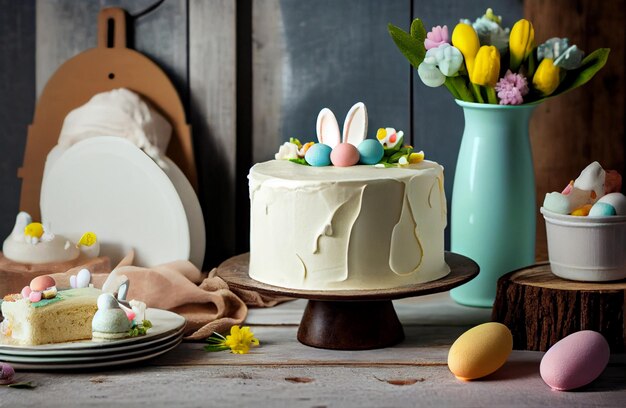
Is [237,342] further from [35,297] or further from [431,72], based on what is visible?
[431,72]

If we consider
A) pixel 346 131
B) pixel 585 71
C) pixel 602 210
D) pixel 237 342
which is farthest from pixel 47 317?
pixel 585 71

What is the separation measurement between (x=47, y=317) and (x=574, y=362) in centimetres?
70

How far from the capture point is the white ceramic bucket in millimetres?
1554

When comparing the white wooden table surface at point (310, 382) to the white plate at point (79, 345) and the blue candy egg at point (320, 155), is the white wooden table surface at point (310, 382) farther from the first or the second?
the blue candy egg at point (320, 155)

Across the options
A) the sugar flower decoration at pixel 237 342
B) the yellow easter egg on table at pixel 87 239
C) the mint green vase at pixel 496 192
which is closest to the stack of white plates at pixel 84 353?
the sugar flower decoration at pixel 237 342

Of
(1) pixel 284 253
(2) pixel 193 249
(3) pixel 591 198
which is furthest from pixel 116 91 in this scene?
(3) pixel 591 198

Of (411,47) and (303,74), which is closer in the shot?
(411,47)

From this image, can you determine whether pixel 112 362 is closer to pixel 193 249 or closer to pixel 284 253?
pixel 284 253

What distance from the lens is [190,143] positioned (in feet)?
6.72

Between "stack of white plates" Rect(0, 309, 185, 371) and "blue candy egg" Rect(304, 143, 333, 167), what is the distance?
341mm

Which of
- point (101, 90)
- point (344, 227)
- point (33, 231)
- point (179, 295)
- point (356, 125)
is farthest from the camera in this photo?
point (101, 90)

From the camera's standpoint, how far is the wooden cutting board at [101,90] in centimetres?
205

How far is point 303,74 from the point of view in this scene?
2.08m

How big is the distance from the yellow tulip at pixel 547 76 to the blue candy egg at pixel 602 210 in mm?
225
